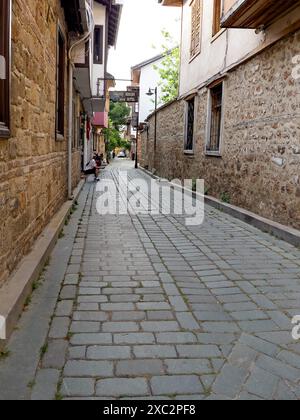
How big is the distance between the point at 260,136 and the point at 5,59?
541 cm

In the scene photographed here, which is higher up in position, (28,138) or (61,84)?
(61,84)

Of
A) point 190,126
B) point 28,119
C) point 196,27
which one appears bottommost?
point 28,119

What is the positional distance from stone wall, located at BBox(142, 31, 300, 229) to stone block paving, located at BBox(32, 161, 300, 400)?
3.96ft

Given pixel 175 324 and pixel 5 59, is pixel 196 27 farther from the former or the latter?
pixel 175 324

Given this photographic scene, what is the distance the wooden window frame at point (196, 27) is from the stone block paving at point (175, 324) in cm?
850

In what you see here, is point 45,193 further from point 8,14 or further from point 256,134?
point 256,134

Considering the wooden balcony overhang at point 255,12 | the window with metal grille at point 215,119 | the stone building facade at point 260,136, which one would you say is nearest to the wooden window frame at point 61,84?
the wooden balcony overhang at point 255,12

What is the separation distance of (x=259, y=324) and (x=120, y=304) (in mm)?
1158

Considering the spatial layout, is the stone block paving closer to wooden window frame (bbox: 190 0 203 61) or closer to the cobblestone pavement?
the cobblestone pavement

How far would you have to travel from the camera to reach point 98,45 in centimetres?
1750

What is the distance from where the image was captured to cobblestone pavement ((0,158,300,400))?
2.44m

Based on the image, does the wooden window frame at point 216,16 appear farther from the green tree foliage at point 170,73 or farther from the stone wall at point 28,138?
the green tree foliage at point 170,73

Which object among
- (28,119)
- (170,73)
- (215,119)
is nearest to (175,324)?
(28,119)
